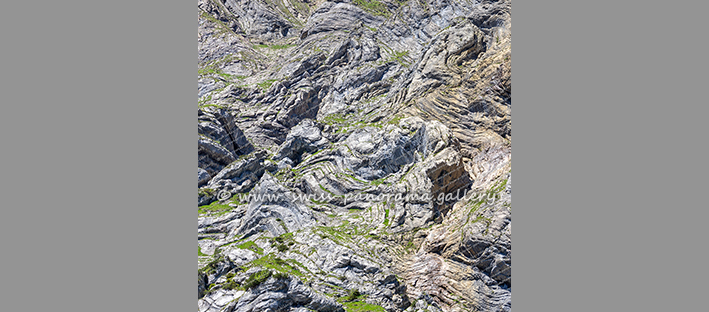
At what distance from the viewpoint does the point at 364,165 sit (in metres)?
37.5

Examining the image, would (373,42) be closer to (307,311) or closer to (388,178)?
(388,178)

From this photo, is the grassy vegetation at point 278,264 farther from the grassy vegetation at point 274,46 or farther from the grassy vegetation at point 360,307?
the grassy vegetation at point 274,46

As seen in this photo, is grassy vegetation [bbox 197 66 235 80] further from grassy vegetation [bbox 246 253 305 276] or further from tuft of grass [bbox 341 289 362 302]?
tuft of grass [bbox 341 289 362 302]

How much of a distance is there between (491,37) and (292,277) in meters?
18.1

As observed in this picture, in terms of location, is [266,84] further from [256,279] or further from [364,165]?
[256,279]

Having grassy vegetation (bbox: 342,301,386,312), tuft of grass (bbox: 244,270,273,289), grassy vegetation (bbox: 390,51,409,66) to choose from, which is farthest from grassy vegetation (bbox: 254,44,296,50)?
grassy vegetation (bbox: 342,301,386,312)

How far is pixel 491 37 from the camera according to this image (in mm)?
39000

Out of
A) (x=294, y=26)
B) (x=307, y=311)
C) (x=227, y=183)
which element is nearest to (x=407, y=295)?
(x=307, y=311)

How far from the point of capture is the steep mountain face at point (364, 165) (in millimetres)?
33406

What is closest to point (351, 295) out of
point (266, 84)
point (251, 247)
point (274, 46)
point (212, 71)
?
point (251, 247)

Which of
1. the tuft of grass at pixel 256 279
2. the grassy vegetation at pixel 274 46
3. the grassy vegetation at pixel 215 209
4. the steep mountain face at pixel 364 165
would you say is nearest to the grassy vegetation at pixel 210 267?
the steep mountain face at pixel 364 165

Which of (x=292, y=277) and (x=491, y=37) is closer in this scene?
(x=292, y=277)

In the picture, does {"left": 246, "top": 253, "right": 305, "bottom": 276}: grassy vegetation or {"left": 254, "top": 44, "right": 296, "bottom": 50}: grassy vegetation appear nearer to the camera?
{"left": 246, "top": 253, "right": 305, "bottom": 276}: grassy vegetation

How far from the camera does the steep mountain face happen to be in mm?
33406
